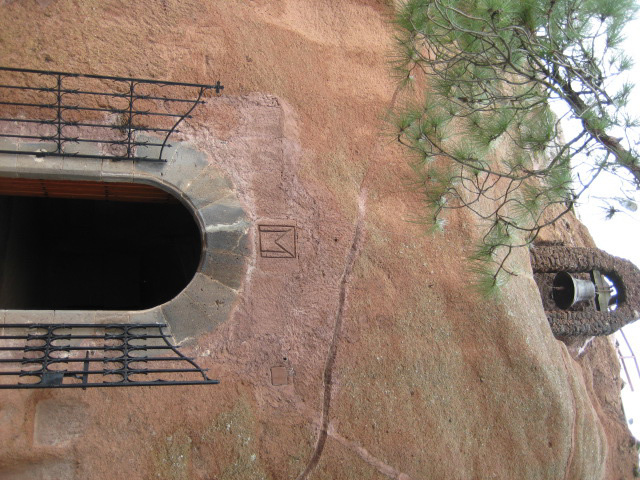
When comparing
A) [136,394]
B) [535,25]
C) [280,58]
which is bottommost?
[136,394]

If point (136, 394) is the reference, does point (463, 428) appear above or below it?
below

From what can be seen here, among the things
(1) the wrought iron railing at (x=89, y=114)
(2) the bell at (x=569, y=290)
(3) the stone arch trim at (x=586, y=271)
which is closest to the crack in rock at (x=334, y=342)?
(1) the wrought iron railing at (x=89, y=114)

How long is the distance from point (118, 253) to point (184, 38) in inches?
124

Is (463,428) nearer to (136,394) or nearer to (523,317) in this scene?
(523,317)

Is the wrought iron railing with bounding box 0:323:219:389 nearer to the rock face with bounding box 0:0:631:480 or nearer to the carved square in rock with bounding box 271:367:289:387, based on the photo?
the rock face with bounding box 0:0:631:480

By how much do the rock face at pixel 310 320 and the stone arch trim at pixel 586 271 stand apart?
1245mm

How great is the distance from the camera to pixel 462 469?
4.79m

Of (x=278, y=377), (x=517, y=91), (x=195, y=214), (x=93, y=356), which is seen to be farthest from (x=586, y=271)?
(x=93, y=356)

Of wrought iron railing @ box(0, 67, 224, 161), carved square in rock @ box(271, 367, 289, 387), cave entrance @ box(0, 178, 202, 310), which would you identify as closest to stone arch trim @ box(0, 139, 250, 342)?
wrought iron railing @ box(0, 67, 224, 161)

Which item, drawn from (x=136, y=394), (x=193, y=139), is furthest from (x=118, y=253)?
(x=136, y=394)

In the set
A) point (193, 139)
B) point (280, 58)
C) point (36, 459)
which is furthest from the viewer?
point (280, 58)

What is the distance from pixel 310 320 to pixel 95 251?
3.64 meters

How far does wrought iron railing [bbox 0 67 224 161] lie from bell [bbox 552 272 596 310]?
4311 mm

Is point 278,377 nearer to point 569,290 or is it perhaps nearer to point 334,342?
point 334,342
